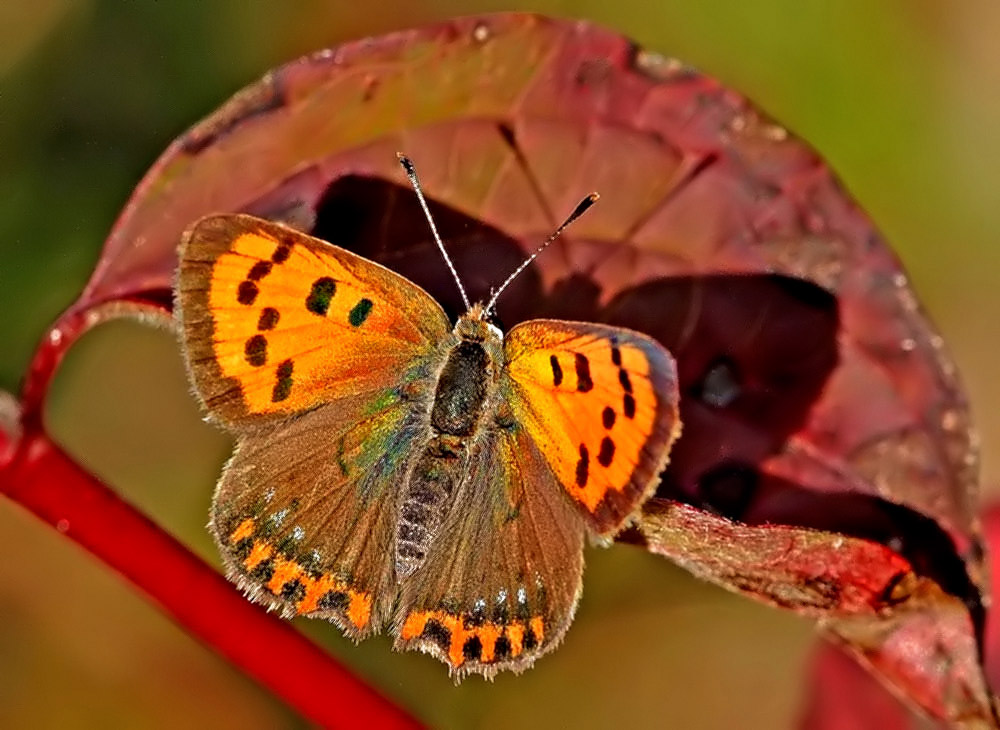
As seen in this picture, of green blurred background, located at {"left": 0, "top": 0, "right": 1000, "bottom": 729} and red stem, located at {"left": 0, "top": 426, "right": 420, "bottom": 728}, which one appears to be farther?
green blurred background, located at {"left": 0, "top": 0, "right": 1000, "bottom": 729}

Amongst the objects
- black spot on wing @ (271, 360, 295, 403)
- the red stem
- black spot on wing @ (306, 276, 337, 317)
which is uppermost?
black spot on wing @ (306, 276, 337, 317)

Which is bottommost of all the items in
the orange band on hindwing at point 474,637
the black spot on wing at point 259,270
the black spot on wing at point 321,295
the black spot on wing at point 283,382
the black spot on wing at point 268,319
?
the orange band on hindwing at point 474,637

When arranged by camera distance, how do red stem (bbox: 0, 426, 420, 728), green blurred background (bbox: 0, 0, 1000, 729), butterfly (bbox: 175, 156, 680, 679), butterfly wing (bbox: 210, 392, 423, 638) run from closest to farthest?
red stem (bbox: 0, 426, 420, 728), butterfly (bbox: 175, 156, 680, 679), butterfly wing (bbox: 210, 392, 423, 638), green blurred background (bbox: 0, 0, 1000, 729)

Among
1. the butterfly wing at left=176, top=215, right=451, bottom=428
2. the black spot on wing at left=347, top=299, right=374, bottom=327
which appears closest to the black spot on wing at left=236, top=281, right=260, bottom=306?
the butterfly wing at left=176, top=215, right=451, bottom=428

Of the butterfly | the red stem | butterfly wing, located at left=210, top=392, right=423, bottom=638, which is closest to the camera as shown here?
the red stem

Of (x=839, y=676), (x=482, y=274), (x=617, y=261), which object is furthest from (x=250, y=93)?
(x=839, y=676)

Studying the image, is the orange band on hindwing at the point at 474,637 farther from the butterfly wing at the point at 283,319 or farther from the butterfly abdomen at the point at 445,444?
the butterfly wing at the point at 283,319

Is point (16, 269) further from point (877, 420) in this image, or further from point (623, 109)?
point (877, 420)

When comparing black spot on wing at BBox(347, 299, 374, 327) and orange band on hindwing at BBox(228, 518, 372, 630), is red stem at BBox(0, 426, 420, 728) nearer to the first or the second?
orange band on hindwing at BBox(228, 518, 372, 630)

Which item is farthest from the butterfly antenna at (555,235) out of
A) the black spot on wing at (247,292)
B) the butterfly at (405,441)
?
the black spot on wing at (247,292)
